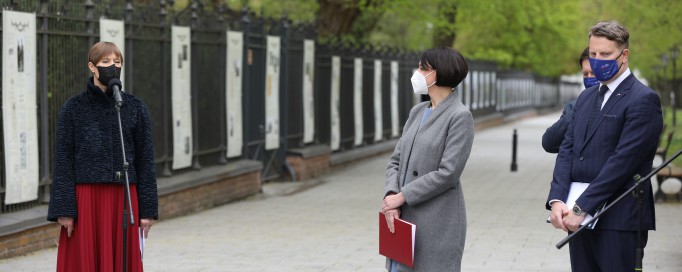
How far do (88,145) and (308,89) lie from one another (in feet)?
49.8

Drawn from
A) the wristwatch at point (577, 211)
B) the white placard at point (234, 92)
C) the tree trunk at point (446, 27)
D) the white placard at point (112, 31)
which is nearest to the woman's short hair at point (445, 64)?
the wristwatch at point (577, 211)

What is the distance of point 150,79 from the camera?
15.0 m

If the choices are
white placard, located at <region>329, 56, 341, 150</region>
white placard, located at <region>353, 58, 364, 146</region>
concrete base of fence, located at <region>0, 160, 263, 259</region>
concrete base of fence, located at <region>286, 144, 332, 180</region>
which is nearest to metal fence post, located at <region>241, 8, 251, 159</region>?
concrete base of fence, located at <region>0, 160, 263, 259</region>

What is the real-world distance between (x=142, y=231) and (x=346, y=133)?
17.9 m

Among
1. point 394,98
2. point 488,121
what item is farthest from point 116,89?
point 488,121

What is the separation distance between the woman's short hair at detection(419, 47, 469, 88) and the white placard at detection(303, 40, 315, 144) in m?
15.4

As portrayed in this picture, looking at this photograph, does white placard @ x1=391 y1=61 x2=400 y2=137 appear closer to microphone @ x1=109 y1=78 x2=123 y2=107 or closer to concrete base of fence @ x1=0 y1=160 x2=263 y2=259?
concrete base of fence @ x1=0 y1=160 x2=263 y2=259

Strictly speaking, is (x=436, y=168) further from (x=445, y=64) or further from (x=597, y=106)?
(x=597, y=106)

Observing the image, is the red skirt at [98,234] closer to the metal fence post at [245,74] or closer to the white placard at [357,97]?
the metal fence post at [245,74]

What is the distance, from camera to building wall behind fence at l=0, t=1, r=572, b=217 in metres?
12.3

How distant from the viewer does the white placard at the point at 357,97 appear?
25062mm

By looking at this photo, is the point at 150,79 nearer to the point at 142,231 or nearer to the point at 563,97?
the point at 142,231

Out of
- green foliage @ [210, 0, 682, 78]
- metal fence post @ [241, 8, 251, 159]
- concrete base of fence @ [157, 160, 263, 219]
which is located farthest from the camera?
green foliage @ [210, 0, 682, 78]

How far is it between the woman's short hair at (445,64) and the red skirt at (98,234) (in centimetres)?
171
